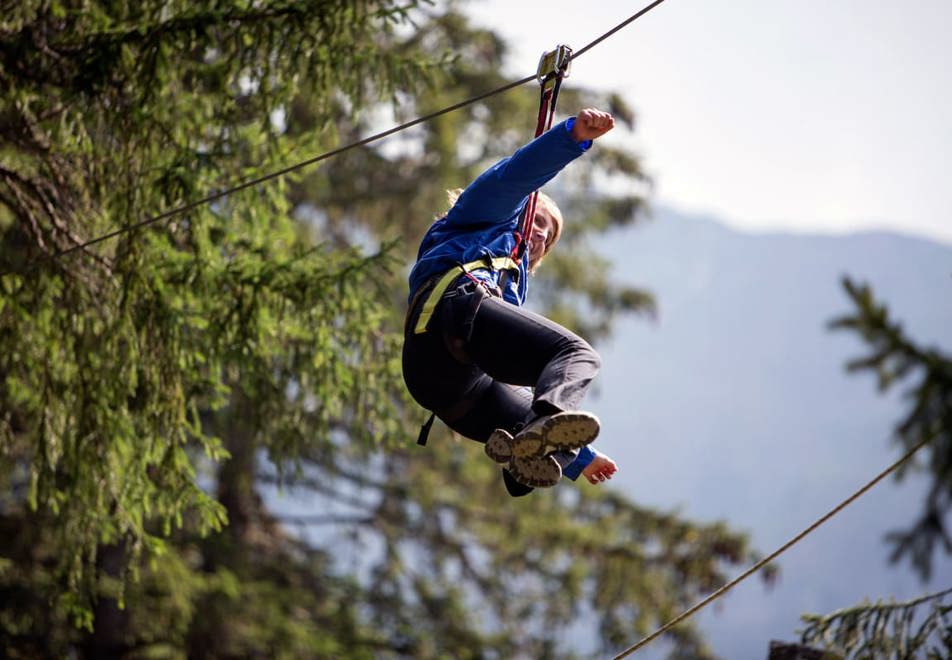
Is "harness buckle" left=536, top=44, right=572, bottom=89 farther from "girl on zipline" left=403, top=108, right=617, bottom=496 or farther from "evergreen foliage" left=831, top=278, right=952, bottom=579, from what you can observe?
"evergreen foliage" left=831, top=278, right=952, bottom=579

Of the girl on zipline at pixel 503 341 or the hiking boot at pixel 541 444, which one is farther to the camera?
the girl on zipline at pixel 503 341

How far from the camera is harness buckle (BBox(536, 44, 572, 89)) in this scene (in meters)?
4.02

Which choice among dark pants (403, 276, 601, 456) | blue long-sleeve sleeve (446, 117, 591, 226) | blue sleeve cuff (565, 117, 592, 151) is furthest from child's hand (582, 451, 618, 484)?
blue sleeve cuff (565, 117, 592, 151)

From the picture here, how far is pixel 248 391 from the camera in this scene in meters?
6.39

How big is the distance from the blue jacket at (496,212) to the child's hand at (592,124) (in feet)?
0.12

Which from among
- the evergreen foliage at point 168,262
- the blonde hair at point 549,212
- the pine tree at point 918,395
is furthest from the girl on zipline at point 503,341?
the evergreen foliage at point 168,262

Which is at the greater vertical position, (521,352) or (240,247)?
(240,247)

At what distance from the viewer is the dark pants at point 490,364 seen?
3.56m

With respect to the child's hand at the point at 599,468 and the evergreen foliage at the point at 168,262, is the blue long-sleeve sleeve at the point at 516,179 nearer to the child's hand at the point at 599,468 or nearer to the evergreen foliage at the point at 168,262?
the child's hand at the point at 599,468

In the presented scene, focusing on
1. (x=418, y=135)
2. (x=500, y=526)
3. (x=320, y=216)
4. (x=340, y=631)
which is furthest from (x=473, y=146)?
(x=340, y=631)

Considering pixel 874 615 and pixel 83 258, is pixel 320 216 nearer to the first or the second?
pixel 83 258

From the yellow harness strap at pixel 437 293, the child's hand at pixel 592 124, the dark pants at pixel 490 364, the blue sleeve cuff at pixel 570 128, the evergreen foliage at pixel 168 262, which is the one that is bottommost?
the dark pants at pixel 490 364

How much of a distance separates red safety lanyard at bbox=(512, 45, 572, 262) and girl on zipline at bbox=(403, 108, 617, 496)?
13 millimetres

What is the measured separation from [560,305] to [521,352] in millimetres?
11151
